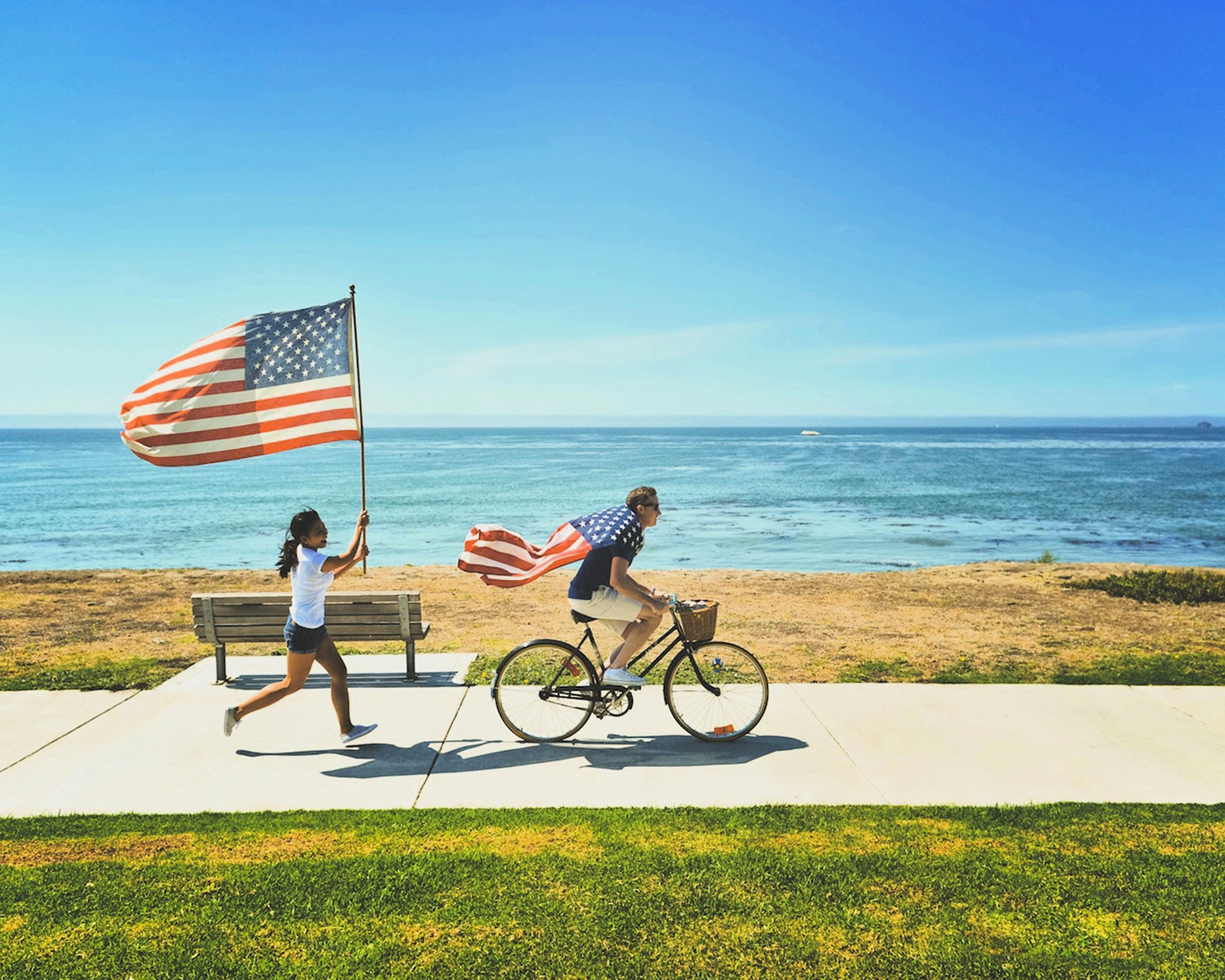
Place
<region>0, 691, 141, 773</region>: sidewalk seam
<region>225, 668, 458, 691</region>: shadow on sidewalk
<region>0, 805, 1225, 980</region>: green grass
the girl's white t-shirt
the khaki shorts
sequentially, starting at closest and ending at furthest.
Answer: <region>0, 805, 1225, 980</region>: green grass
<region>0, 691, 141, 773</region>: sidewalk seam
the girl's white t-shirt
the khaki shorts
<region>225, 668, 458, 691</region>: shadow on sidewalk

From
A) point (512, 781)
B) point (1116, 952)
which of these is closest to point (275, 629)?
point (512, 781)

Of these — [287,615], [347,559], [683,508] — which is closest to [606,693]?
[347,559]

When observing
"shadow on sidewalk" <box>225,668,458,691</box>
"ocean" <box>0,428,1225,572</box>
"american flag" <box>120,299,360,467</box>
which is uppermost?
"american flag" <box>120,299,360,467</box>

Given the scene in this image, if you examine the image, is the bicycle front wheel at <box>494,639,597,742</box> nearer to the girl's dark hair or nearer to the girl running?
the girl running

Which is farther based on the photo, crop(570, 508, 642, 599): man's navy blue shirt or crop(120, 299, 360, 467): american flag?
crop(120, 299, 360, 467): american flag

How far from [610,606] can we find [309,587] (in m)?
2.14

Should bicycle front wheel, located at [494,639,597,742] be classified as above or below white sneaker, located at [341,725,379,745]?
above

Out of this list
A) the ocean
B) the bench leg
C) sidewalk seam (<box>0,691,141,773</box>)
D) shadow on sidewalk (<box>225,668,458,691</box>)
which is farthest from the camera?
the ocean

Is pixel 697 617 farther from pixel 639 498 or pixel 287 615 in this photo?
pixel 287 615

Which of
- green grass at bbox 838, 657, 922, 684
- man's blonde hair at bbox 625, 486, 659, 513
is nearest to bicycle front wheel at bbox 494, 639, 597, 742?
man's blonde hair at bbox 625, 486, 659, 513

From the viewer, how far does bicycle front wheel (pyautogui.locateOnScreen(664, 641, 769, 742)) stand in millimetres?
6328

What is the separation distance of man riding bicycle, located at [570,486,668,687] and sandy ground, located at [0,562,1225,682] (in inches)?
111

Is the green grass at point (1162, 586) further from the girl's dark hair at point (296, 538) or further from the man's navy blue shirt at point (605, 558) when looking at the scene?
the girl's dark hair at point (296, 538)

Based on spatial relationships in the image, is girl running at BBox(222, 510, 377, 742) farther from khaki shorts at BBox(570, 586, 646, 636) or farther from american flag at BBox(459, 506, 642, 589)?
khaki shorts at BBox(570, 586, 646, 636)
